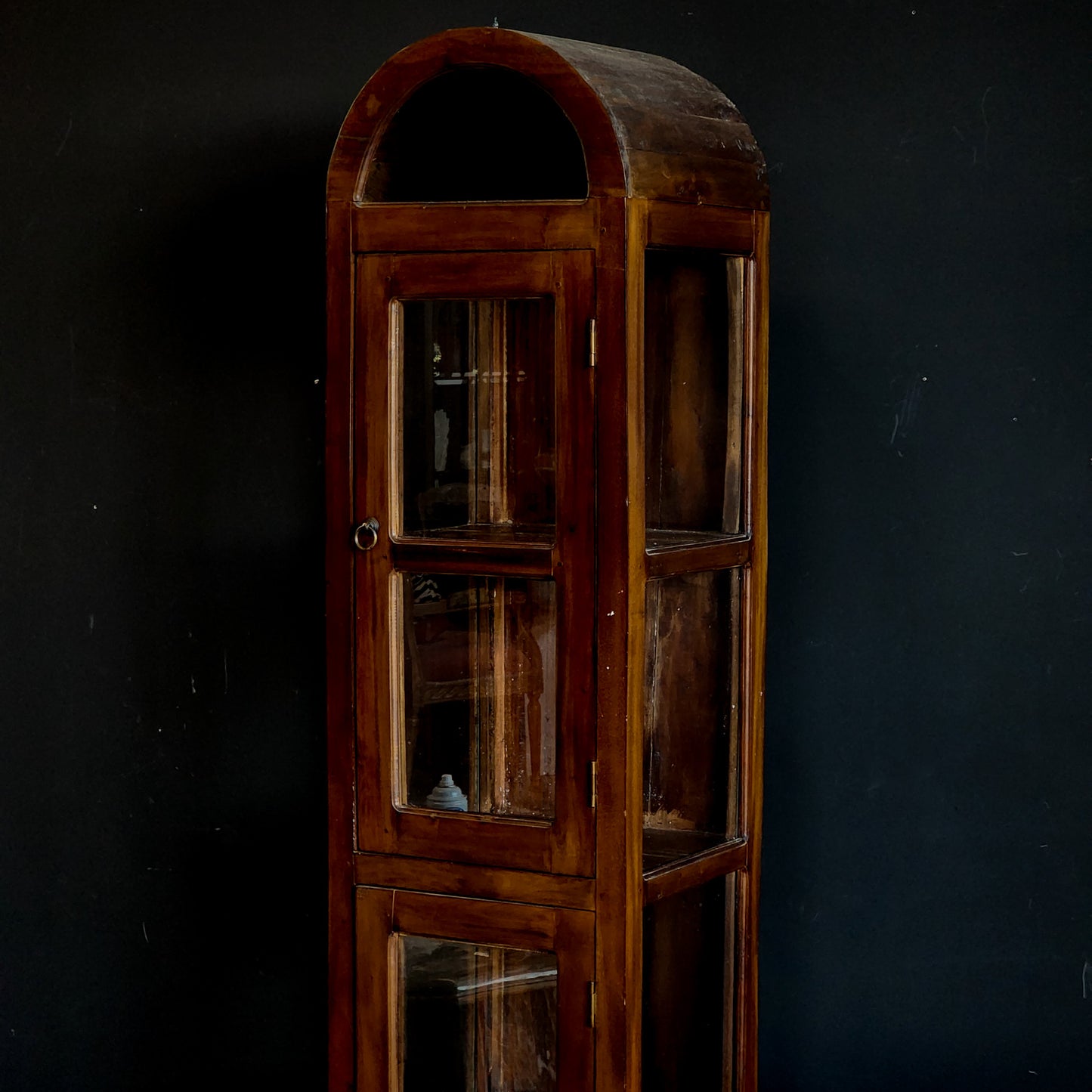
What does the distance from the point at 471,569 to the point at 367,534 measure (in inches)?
6.1

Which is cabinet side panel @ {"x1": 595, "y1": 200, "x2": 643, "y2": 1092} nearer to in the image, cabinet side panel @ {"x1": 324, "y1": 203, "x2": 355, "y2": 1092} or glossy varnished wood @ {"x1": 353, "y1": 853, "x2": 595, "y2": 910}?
glossy varnished wood @ {"x1": 353, "y1": 853, "x2": 595, "y2": 910}

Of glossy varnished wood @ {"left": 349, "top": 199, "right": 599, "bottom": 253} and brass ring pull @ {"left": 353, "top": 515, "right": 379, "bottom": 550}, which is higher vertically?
glossy varnished wood @ {"left": 349, "top": 199, "right": 599, "bottom": 253}

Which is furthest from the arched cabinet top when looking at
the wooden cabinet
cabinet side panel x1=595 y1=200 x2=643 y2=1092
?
cabinet side panel x1=595 y1=200 x2=643 y2=1092

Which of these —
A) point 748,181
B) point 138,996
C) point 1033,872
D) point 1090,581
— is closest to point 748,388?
point 748,181

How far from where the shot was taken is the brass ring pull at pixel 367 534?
2.17 meters

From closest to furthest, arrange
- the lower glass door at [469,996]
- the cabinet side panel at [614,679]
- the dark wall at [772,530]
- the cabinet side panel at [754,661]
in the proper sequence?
the cabinet side panel at [614,679] → the lower glass door at [469,996] → the cabinet side panel at [754,661] → the dark wall at [772,530]

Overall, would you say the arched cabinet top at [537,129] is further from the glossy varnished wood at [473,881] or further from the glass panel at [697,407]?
the glossy varnished wood at [473,881]

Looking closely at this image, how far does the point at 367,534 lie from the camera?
2.17 metres

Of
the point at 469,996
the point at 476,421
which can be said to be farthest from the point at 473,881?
the point at 476,421

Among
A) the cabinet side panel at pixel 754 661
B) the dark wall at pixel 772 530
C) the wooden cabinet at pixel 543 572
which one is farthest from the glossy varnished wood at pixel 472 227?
the dark wall at pixel 772 530

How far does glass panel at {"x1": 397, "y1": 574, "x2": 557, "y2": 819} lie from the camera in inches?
85.5

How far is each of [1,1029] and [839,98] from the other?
7.22ft

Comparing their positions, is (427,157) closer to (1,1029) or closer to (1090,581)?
(1090,581)

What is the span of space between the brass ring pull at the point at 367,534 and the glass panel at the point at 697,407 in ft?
1.21
